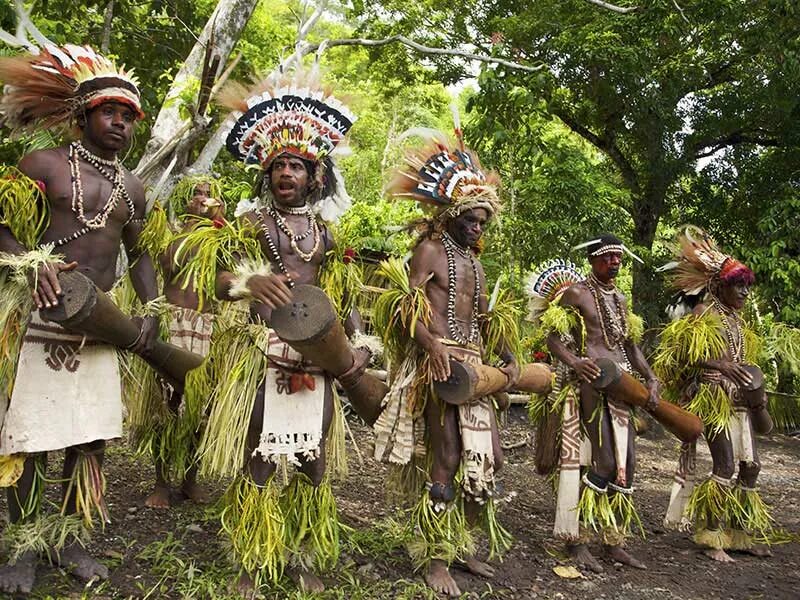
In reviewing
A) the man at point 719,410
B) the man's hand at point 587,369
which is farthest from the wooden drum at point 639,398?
the man at point 719,410

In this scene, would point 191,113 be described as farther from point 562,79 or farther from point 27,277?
point 562,79

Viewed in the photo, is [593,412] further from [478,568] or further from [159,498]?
[159,498]

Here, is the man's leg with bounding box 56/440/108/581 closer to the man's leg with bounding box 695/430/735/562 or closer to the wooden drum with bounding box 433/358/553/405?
the wooden drum with bounding box 433/358/553/405

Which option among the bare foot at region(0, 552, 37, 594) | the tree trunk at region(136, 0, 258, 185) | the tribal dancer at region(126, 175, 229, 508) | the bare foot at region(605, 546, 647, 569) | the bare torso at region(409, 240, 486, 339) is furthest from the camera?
the tree trunk at region(136, 0, 258, 185)

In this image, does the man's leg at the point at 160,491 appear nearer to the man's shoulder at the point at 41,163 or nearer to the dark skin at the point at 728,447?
the man's shoulder at the point at 41,163

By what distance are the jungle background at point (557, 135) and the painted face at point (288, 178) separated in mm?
616

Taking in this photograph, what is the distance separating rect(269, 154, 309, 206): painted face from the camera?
11.6 feet

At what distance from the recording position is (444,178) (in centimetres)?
414

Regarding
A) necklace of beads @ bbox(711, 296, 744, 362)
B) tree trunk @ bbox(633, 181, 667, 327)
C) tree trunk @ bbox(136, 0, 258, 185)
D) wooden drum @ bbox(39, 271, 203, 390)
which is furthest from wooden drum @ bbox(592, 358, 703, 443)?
tree trunk @ bbox(633, 181, 667, 327)

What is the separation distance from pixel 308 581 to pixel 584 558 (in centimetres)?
182

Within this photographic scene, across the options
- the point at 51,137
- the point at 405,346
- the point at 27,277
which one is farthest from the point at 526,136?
the point at 27,277

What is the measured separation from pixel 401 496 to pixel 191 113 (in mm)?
2745

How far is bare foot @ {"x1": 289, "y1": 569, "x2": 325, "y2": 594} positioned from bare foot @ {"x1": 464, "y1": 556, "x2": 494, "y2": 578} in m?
0.88

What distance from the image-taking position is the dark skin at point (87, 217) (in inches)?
125
